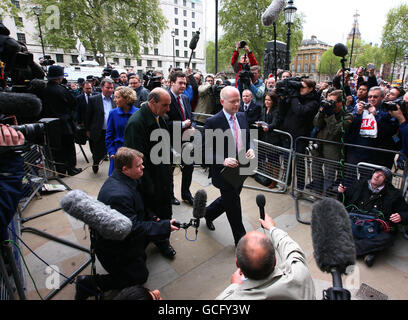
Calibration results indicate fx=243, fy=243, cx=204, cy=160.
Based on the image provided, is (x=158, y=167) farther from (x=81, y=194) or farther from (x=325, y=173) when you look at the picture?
(x=325, y=173)

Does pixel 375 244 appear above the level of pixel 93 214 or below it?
below

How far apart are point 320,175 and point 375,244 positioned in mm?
1471

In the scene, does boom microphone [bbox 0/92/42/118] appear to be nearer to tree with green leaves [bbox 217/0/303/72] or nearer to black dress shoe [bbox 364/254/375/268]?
black dress shoe [bbox 364/254/375/268]

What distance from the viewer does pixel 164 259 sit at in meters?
3.14

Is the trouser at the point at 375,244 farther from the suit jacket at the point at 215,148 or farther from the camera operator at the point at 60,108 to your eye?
the camera operator at the point at 60,108

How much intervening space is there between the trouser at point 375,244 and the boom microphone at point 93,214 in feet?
9.44

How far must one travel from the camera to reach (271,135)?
5.12 meters

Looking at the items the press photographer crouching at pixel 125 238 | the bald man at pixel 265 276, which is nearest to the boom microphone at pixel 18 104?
the press photographer crouching at pixel 125 238

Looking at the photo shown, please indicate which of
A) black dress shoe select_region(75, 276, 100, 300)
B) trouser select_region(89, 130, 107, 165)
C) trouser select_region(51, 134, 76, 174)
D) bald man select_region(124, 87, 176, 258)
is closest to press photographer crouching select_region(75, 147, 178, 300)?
black dress shoe select_region(75, 276, 100, 300)

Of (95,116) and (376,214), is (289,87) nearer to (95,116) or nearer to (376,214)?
(376,214)

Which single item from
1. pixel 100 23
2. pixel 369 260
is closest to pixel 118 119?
pixel 369 260

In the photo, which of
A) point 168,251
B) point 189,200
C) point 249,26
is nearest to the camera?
point 168,251

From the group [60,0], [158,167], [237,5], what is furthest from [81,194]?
[237,5]
